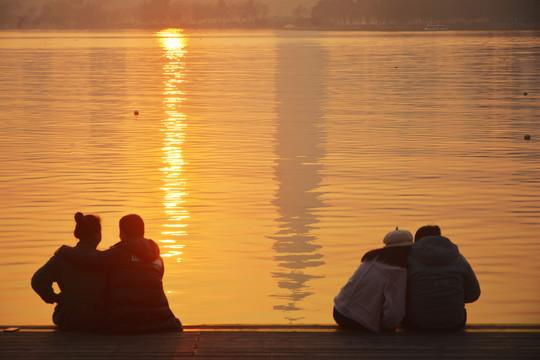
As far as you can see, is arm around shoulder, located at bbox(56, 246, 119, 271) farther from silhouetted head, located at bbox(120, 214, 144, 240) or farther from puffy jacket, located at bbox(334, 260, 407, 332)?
puffy jacket, located at bbox(334, 260, 407, 332)

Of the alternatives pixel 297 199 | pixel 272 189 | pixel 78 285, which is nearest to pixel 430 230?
pixel 78 285

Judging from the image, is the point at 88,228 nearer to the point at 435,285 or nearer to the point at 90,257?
the point at 90,257

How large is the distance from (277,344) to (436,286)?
149 cm

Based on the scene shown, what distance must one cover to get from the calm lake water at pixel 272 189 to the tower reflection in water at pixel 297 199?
0.04m

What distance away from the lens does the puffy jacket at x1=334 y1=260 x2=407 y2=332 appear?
840 cm

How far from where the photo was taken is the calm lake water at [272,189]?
41.8ft

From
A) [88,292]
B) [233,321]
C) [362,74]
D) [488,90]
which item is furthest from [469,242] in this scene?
[362,74]

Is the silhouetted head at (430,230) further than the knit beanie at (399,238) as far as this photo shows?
Yes

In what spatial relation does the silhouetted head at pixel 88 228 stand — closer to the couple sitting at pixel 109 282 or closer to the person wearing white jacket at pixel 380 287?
the couple sitting at pixel 109 282

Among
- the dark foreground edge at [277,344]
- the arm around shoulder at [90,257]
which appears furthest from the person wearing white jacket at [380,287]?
the arm around shoulder at [90,257]

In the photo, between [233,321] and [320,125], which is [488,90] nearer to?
[320,125]

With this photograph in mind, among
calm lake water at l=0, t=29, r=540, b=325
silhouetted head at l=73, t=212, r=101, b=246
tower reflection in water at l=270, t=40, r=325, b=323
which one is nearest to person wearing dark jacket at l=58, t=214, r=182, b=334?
→ silhouetted head at l=73, t=212, r=101, b=246

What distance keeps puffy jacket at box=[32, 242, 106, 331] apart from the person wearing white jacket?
2.12 meters

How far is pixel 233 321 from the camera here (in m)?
11.3
